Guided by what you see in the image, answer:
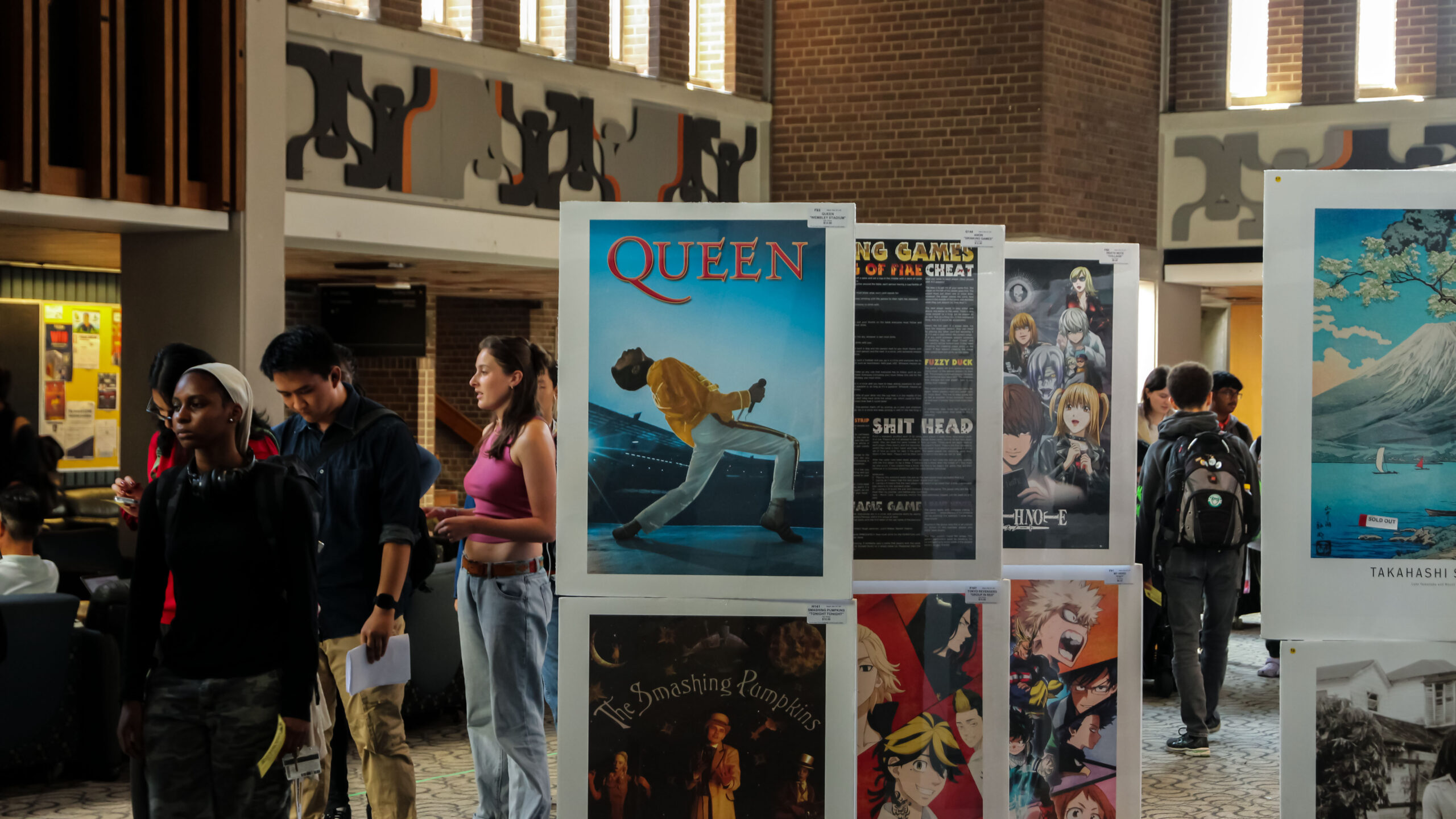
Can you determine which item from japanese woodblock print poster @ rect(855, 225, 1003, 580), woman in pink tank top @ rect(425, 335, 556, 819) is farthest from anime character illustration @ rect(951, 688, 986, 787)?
woman in pink tank top @ rect(425, 335, 556, 819)

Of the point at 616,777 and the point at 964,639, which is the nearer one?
the point at 616,777

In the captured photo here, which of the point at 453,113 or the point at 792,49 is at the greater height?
the point at 792,49

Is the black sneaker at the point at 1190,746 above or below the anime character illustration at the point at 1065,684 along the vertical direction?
below

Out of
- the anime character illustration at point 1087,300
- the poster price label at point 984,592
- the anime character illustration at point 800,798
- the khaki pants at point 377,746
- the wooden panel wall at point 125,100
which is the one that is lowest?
the khaki pants at point 377,746

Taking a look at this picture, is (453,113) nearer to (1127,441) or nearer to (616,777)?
(1127,441)

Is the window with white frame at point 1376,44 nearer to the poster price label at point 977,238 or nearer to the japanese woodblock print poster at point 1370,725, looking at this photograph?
the poster price label at point 977,238

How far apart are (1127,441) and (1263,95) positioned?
8.56 meters

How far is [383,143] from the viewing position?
350 inches

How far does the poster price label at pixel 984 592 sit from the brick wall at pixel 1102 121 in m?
7.95

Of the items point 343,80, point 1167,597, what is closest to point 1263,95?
→ point 1167,597

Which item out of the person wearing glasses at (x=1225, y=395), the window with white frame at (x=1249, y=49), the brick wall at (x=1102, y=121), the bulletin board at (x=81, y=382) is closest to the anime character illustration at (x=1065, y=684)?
the person wearing glasses at (x=1225, y=395)

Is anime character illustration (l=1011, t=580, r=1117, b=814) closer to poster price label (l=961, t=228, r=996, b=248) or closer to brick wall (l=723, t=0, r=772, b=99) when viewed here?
poster price label (l=961, t=228, r=996, b=248)

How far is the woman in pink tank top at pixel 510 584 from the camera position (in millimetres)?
4055

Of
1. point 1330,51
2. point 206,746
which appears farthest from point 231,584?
point 1330,51
